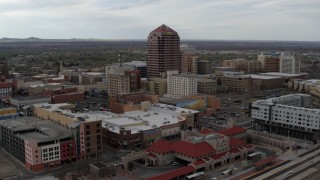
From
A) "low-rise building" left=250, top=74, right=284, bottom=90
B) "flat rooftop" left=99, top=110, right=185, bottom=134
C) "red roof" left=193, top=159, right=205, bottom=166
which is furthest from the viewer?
"low-rise building" left=250, top=74, right=284, bottom=90

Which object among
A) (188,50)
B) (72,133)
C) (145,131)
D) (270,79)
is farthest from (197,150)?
(188,50)

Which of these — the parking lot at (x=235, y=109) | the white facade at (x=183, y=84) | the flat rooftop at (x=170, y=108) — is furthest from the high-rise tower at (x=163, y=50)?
the flat rooftop at (x=170, y=108)

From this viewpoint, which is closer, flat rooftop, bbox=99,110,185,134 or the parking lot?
flat rooftop, bbox=99,110,185,134

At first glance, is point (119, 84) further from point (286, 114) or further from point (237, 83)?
point (286, 114)

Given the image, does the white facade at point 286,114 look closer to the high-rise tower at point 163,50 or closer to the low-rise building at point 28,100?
the low-rise building at point 28,100

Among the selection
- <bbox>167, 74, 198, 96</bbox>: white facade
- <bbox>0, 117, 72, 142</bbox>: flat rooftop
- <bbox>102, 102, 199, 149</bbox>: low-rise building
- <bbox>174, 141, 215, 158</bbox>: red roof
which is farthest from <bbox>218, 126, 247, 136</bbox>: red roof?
<bbox>167, 74, 198, 96</bbox>: white facade

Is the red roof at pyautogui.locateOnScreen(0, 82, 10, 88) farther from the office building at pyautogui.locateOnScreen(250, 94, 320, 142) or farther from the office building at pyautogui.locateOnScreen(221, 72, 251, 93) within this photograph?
the office building at pyautogui.locateOnScreen(221, 72, 251, 93)

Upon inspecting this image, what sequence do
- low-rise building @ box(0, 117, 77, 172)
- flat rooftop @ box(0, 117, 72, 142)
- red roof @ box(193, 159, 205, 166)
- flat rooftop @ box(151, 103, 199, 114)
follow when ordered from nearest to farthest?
red roof @ box(193, 159, 205, 166) → low-rise building @ box(0, 117, 77, 172) → flat rooftop @ box(0, 117, 72, 142) → flat rooftop @ box(151, 103, 199, 114)
